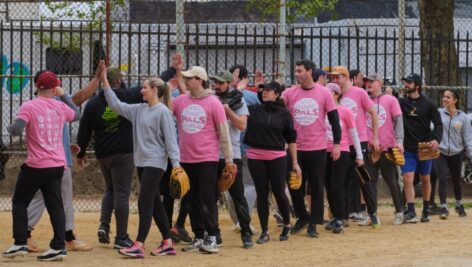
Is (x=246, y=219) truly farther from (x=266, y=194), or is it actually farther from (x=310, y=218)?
(x=310, y=218)

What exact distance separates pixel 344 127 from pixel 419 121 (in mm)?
1784

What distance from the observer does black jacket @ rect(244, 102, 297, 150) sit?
13.0 metres

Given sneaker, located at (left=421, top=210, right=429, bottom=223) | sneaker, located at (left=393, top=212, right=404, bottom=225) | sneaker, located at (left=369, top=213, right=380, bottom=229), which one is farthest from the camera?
sneaker, located at (left=421, top=210, right=429, bottom=223)

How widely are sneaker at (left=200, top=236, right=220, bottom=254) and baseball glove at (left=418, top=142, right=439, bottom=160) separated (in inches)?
177

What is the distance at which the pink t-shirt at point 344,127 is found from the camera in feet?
46.8

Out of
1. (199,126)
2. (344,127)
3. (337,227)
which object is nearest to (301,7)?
(344,127)

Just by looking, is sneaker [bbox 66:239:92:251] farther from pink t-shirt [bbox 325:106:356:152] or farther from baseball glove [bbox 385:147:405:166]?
baseball glove [bbox 385:147:405:166]

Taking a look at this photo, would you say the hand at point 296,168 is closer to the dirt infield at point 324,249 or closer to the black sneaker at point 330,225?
the dirt infield at point 324,249

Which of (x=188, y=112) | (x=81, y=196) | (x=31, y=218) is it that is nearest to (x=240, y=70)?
(x=188, y=112)

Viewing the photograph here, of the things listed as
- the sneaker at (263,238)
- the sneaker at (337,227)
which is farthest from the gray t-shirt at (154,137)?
the sneaker at (337,227)

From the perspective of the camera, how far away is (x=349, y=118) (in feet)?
47.2

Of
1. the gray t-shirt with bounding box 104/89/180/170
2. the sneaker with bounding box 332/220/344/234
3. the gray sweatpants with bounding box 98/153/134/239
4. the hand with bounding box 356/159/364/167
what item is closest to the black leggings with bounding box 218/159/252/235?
the gray sweatpants with bounding box 98/153/134/239

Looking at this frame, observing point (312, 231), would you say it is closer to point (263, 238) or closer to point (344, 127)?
point (263, 238)

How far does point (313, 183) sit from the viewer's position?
1383cm
